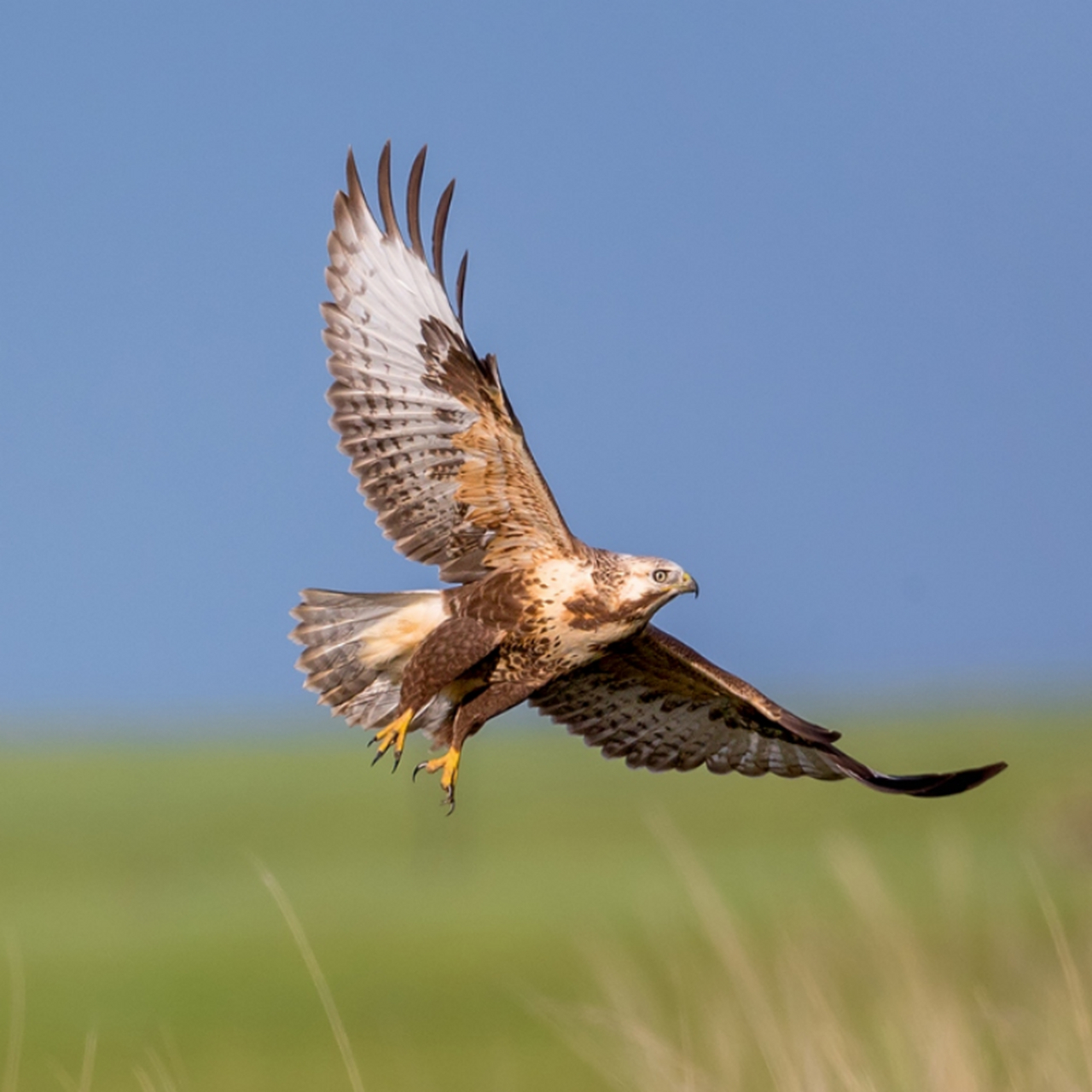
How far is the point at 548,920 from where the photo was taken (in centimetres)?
3025

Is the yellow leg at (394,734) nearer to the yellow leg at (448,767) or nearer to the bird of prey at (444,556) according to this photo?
the bird of prey at (444,556)

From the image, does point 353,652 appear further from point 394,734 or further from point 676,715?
point 676,715

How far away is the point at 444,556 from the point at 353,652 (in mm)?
593

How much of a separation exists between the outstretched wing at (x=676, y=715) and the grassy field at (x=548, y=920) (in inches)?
16.5

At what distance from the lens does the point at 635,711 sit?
25.3 ft

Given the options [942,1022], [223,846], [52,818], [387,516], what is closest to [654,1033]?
[942,1022]

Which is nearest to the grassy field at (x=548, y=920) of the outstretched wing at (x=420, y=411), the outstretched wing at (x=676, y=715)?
the outstretched wing at (x=676, y=715)

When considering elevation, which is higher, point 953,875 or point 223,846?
point 953,875

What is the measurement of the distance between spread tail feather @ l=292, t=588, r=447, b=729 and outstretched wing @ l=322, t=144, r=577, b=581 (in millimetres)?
355

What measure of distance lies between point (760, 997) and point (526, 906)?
27.8 metres

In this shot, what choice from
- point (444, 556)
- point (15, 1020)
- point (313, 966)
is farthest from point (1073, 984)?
point (444, 556)

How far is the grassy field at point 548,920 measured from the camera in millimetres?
5504

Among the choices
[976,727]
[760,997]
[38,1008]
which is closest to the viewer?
[760,997]

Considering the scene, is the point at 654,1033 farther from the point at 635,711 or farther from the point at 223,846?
the point at 223,846
